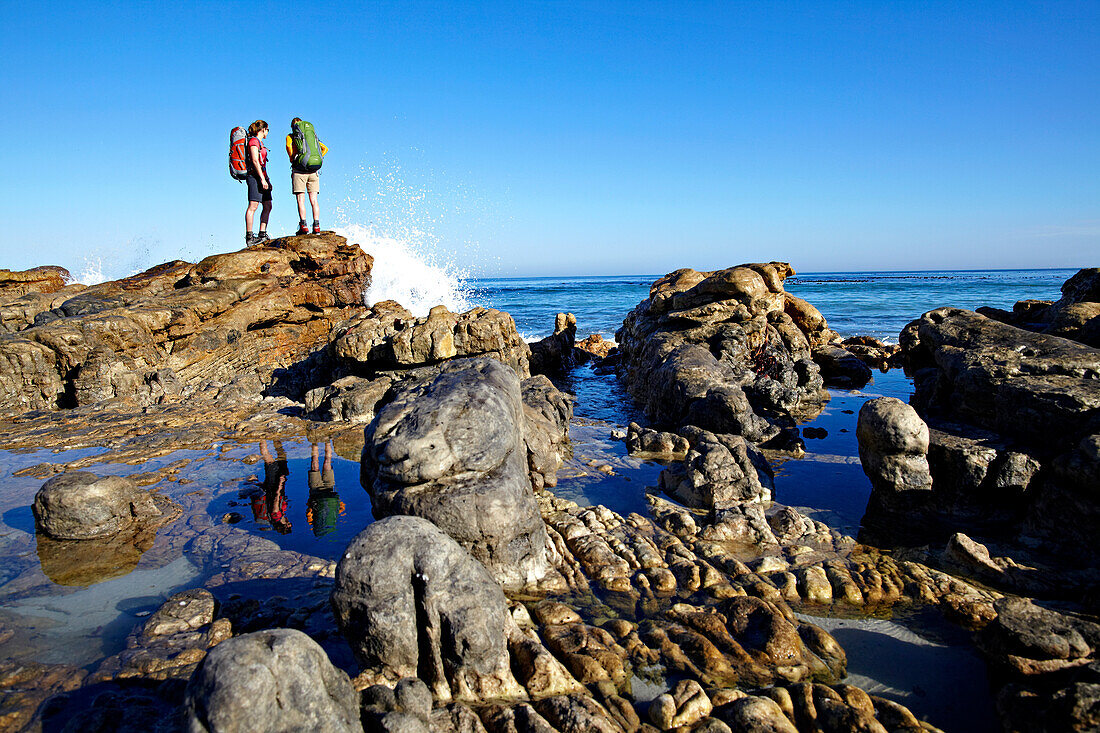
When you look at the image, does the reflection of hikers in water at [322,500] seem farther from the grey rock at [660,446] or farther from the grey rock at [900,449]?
the grey rock at [900,449]

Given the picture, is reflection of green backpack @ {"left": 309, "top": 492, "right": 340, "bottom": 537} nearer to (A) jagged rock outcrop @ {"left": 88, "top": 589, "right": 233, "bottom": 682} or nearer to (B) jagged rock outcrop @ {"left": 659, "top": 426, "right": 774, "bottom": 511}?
(A) jagged rock outcrop @ {"left": 88, "top": 589, "right": 233, "bottom": 682}

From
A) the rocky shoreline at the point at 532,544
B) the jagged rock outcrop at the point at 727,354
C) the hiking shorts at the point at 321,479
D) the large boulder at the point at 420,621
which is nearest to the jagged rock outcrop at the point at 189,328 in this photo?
the rocky shoreline at the point at 532,544

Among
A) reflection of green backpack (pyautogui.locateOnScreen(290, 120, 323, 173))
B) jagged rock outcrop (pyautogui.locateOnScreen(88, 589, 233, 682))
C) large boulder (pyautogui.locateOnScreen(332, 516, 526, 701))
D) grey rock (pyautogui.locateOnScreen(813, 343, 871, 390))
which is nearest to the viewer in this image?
large boulder (pyautogui.locateOnScreen(332, 516, 526, 701))


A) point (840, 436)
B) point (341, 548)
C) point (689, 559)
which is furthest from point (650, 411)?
point (341, 548)

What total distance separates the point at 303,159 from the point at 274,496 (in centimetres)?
1022

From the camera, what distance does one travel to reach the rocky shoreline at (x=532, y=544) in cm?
320

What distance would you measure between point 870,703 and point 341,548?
4.30m

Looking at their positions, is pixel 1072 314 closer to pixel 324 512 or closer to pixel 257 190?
pixel 324 512

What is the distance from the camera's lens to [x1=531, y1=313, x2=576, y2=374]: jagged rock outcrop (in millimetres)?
14250

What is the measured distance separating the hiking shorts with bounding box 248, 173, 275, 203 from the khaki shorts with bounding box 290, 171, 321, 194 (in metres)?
0.57

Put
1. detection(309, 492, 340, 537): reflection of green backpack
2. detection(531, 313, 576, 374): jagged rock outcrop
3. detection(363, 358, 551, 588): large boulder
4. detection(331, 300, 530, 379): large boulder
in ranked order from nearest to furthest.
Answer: detection(363, 358, 551, 588): large boulder, detection(309, 492, 340, 537): reflection of green backpack, detection(331, 300, 530, 379): large boulder, detection(531, 313, 576, 374): jagged rock outcrop

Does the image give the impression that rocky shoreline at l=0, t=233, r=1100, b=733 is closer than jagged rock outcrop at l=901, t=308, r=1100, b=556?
Yes

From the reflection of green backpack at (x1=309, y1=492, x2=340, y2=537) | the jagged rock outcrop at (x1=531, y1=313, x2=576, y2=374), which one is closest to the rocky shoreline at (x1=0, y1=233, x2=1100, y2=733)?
the reflection of green backpack at (x1=309, y1=492, x2=340, y2=537)

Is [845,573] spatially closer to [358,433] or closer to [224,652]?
[224,652]
